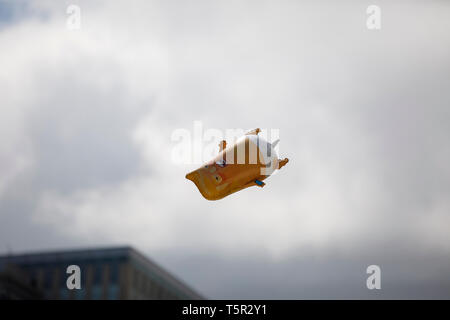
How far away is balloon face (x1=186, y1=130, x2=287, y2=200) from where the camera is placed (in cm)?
3462

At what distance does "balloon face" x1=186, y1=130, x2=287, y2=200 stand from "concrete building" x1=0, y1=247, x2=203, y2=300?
8686 cm

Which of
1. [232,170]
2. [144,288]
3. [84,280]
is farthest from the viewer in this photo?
[144,288]

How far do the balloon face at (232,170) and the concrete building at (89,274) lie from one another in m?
86.9

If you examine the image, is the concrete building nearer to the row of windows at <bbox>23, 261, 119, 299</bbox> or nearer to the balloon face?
the row of windows at <bbox>23, 261, 119, 299</bbox>

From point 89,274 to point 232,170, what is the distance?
9401cm

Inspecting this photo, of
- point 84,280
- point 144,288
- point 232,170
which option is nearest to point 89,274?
point 84,280

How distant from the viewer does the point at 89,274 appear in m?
124

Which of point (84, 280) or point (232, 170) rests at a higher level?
point (84, 280)

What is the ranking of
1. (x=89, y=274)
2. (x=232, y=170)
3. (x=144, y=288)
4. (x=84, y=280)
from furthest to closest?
(x=144, y=288) → (x=89, y=274) → (x=84, y=280) → (x=232, y=170)

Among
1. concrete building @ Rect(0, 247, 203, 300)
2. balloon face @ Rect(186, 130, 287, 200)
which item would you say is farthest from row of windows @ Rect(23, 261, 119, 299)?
balloon face @ Rect(186, 130, 287, 200)

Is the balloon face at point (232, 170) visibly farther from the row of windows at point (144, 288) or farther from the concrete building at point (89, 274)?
the row of windows at point (144, 288)

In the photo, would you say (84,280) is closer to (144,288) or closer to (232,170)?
(144,288)
